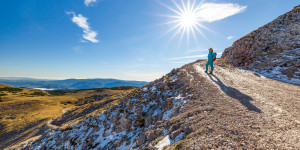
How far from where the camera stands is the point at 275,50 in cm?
2073

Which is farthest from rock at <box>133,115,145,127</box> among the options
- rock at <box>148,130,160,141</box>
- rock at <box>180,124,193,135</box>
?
rock at <box>180,124,193,135</box>

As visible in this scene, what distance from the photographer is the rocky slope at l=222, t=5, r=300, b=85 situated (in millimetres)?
16188

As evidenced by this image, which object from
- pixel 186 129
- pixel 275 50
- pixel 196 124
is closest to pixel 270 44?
pixel 275 50

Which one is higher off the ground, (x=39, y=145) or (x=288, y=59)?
(x=288, y=59)

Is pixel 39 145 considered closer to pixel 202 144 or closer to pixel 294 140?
pixel 202 144

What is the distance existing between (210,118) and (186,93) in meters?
5.67

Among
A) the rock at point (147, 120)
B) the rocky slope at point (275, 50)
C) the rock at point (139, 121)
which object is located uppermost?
the rocky slope at point (275, 50)

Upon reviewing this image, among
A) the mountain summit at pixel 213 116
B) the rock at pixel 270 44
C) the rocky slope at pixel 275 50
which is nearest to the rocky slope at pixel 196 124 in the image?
the mountain summit at pixel 213 116

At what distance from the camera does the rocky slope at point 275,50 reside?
16188 mm

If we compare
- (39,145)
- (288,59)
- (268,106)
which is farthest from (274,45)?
(39,145)

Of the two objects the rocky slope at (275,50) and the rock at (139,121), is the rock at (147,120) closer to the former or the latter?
the rock at (139,121)

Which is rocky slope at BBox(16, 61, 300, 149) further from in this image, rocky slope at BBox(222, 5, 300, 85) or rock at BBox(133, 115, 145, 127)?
rocky slope at BBox(222, 5, 300, 85)

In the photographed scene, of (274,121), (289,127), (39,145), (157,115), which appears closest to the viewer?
(289,127)

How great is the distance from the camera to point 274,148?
3.68 metres
